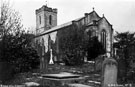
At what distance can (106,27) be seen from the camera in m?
42.5

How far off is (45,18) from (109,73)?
5278 centimetres

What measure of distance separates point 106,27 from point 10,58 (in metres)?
31.9

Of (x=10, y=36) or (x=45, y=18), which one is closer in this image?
(x=10, y=36)

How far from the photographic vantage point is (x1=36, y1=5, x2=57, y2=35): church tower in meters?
59.8

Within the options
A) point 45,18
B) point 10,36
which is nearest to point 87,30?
point 45,18

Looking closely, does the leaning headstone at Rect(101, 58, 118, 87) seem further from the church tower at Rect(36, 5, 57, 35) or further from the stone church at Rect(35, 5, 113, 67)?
the church tower at Rect(36, 5, 57, 35)

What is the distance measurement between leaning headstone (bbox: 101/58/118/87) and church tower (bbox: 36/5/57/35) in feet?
171

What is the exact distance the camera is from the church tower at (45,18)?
59.8 metres

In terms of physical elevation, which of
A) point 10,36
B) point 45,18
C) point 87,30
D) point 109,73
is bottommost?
point 109,73

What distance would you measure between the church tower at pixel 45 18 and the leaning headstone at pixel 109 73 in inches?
2047

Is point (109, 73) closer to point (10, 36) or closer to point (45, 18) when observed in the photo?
point (10, 36)

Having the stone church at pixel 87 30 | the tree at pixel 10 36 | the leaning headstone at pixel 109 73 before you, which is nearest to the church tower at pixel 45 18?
the stone church at pixel 87 30

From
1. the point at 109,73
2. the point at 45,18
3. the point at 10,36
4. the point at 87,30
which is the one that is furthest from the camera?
the point at 45,18

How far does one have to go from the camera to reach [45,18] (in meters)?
59.5
